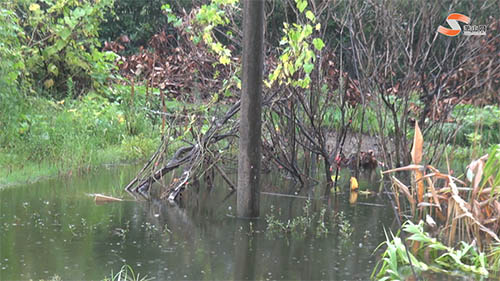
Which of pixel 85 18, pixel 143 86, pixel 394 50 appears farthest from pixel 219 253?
pixel 143 86

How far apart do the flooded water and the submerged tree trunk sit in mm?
390

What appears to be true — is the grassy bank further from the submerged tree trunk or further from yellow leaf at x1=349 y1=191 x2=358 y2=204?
yellow leaf at x1=349 y1=191 x2=358 y2=204

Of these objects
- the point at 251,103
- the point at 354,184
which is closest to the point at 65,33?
the point at 354,184

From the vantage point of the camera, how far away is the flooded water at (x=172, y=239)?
227 inches

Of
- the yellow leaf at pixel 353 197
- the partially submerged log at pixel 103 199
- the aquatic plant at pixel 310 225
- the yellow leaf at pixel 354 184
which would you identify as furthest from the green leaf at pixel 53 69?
the aquatic plant at pixel 310 225

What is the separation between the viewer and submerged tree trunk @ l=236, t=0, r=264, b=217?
23.5 ft

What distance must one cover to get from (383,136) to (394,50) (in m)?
1.07

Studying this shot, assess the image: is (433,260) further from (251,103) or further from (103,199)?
(103,199)

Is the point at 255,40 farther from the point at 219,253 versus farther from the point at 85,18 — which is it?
the point at 85,18

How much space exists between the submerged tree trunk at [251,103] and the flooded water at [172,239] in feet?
1.28

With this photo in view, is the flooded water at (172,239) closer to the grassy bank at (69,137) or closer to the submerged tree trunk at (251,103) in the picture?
the submerged tree trunk at (251,103)

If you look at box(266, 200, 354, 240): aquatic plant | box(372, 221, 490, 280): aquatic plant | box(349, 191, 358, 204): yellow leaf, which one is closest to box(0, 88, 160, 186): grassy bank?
box(266, 200, 354, 240): aquatic plant

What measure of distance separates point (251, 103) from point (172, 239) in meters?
1.46

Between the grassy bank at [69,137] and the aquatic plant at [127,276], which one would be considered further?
the grassy bank at [69,137]
